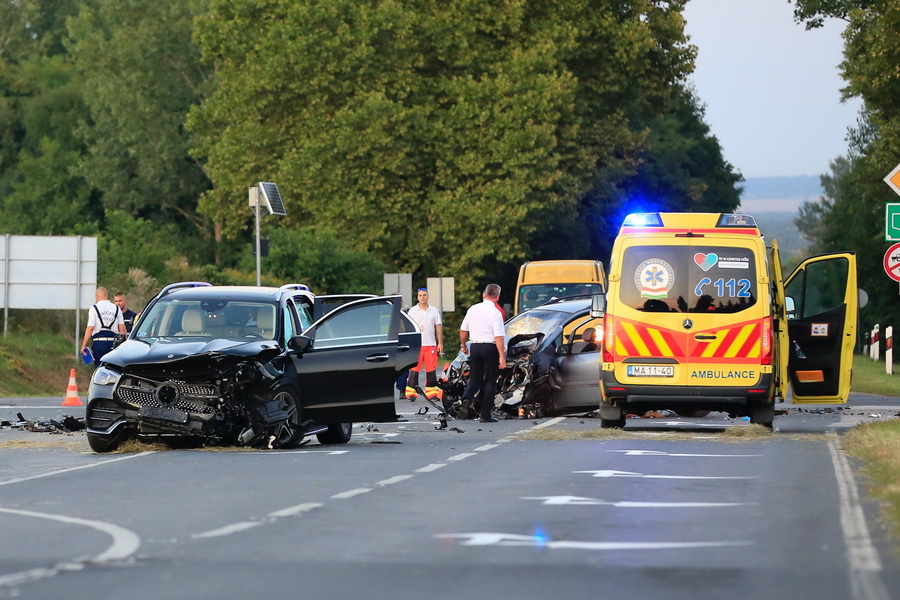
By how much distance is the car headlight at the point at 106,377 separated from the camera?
Answer: 1764 centimetres

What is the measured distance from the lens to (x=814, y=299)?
882 inches

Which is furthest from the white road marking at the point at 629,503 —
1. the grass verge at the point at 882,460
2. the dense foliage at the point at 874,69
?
the dense foliage at the point at 874,69

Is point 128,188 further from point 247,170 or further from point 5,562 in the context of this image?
point 5,562

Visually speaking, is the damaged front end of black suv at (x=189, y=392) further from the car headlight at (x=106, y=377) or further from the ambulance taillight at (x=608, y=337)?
the ambulance taillight at (x=608, y=337)

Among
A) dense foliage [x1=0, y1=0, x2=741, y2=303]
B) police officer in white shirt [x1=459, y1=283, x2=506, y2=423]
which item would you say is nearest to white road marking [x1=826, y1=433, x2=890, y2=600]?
police officer in white shirt [x1=459, y1=283, x2=506, y2=423]

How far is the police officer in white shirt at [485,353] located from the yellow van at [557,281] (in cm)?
2116

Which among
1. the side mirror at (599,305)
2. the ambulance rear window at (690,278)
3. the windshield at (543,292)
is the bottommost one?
the side mirror at (599,305)

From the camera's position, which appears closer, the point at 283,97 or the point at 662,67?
the point at 283,97

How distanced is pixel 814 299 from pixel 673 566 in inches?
549

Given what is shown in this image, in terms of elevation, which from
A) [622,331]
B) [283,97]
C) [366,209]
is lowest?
[622,331]

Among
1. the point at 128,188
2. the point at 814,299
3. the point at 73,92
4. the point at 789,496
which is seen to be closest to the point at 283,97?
the point at 128,188

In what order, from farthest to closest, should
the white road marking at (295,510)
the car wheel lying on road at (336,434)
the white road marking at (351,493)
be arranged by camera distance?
the car wheel lying on road at (336,434) < the white road marking at (351,493) < the white road marking at (295,510)

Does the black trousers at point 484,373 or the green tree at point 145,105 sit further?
the green tree at point 145,105

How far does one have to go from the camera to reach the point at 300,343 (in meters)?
18.0
